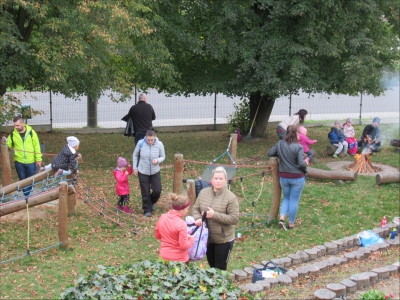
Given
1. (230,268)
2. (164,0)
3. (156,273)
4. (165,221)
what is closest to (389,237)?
(230,268)

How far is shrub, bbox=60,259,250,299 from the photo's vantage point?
3.98 m

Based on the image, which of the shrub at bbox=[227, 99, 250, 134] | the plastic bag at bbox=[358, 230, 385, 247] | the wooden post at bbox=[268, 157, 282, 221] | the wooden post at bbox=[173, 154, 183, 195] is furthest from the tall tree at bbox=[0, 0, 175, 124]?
the shrub at bbox=[227, 99, 250, 134]

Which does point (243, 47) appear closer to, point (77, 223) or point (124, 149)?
point (124, 149)

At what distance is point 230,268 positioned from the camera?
23.7 ft

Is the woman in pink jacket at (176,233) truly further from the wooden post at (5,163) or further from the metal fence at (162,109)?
the metal fence at (162,109)

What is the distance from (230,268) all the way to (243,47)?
27.6 feet

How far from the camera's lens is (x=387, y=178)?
1170cm

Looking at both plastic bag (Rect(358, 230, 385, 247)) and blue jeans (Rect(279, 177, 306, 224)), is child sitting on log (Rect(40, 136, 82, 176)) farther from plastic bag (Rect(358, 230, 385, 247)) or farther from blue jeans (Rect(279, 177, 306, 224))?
plastic bag (Rect(358, 230, 385, 247))

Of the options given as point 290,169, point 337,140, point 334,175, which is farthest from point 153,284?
point 337,140

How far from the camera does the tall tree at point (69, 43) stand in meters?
10.3

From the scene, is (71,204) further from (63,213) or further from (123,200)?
(63,213)

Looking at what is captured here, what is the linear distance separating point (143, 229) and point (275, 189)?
90.7 inches

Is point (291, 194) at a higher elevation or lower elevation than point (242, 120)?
lower

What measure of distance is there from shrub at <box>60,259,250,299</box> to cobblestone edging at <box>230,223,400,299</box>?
5.40 feet
